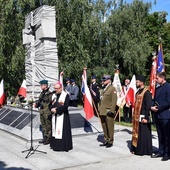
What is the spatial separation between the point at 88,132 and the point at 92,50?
56.2 ft

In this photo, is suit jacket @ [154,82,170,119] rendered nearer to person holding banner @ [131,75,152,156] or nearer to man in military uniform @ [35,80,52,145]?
person holding banner @ [131,75,152,156]

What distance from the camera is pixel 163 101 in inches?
271

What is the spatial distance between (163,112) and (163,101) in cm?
24

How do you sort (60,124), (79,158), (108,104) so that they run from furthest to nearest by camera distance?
(108,104), (60,124), (79,158)

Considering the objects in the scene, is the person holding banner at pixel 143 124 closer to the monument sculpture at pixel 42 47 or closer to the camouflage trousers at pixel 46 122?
the camouflage trousers at pixel 46 122

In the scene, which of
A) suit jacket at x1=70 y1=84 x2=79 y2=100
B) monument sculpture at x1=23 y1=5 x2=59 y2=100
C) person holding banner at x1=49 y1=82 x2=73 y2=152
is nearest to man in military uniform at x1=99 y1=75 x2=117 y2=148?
person holding banner at x1=49 y1=82 x2=73 y2=152

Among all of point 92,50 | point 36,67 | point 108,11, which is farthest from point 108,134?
point 108,11

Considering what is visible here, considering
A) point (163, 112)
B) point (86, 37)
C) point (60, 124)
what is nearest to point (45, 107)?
point (60, 124)

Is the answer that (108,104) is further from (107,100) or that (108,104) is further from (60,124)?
(60,124)

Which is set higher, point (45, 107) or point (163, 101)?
point (163, 101)

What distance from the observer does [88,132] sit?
985cm

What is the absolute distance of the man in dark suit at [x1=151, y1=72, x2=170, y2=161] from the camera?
6.82m

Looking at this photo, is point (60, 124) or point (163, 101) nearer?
point (163, 101)

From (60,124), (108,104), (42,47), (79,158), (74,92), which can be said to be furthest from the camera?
(74,92)
